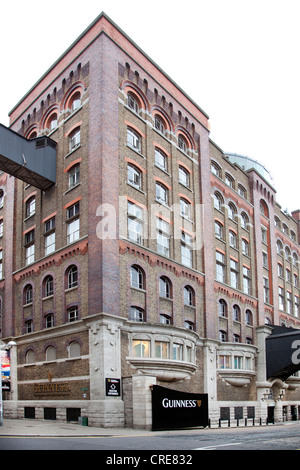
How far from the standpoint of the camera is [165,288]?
38.3 metres

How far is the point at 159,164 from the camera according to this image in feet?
135

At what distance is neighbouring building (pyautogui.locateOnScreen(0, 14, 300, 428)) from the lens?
32531 millimetres

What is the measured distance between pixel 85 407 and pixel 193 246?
1694cm

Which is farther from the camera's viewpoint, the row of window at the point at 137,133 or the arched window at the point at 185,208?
the arched window at the point at 185,208

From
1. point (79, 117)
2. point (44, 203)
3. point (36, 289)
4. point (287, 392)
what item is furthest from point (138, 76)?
point (287, 392)

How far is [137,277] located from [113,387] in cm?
807

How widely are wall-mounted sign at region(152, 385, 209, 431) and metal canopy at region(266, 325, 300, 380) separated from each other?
18.0m

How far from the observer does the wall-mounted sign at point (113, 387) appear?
30.2 meters

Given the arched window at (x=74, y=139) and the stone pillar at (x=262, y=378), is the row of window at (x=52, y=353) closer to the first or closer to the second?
the arched window at (x=74, y=139)

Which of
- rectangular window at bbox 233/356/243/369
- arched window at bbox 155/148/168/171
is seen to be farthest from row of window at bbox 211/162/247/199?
rectangular window at bbox 233/356/243/369

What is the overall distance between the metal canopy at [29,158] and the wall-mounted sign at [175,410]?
1847cm

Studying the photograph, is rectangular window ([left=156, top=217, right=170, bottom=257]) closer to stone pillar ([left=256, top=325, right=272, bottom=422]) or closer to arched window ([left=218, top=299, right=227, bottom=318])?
arched window ([left=218, top=299, right=227, bottom=318])

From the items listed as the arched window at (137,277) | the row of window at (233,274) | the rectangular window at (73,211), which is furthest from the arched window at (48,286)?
the row of window at (233,274)
